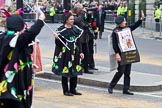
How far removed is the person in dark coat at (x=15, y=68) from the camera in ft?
19.1

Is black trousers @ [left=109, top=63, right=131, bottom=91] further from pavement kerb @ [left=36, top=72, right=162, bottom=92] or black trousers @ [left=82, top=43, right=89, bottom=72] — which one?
black trousers @ [left=82, top=43, right=89, bottom=72]

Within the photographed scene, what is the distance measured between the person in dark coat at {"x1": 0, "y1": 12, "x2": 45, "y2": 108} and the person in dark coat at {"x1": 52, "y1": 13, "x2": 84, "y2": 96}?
386 centimetres

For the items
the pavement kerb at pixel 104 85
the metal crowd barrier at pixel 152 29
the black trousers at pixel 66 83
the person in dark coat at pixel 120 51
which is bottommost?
the metal crowd barrier at pixel 152 29

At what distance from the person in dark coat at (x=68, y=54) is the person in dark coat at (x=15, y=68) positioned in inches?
152

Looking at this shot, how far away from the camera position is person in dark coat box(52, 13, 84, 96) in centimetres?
987

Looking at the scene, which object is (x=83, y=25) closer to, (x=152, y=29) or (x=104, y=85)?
(x=104, y=85)

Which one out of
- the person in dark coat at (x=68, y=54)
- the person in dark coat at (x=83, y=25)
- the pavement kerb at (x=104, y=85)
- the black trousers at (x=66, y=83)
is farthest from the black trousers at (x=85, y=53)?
the black trousers at (x=66, y=83)

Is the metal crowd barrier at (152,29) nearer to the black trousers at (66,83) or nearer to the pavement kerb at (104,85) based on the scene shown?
the pavement kerb at (104,85)

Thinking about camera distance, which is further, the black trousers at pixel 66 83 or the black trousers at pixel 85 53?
the black trousers at pixel 85 53

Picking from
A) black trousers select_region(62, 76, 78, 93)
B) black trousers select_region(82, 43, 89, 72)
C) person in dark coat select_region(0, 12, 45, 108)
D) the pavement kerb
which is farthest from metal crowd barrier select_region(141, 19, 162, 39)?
person in dark coat select_region(0, 12, 45, 108)

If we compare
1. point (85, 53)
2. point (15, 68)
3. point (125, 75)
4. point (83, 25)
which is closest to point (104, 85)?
point (125, 75)

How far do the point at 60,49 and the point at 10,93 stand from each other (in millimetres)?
4219

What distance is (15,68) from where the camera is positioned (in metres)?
5.89

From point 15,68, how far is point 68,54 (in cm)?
408
